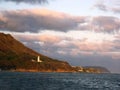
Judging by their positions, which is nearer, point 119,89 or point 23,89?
point 23,89

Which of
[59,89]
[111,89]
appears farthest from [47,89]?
[111,89]

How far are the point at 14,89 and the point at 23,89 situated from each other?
264 cm

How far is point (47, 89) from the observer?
10406 cm

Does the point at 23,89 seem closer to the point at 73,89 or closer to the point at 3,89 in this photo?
the point at 3,89

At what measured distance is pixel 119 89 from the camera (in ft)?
357

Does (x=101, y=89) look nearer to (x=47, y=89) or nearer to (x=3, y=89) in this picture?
(x=47, y=89)

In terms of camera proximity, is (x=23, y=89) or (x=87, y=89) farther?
(x=87, y=89)

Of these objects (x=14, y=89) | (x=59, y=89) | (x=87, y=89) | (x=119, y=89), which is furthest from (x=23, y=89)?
(x=119, y=89)

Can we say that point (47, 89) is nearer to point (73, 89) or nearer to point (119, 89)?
point (73, 89)

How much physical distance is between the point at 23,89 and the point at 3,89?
6081 millimetres

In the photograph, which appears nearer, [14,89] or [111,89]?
[14,89]

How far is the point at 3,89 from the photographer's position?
96.2 meters

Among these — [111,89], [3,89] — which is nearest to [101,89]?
[111,89]

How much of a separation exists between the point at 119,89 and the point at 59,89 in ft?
58.8
